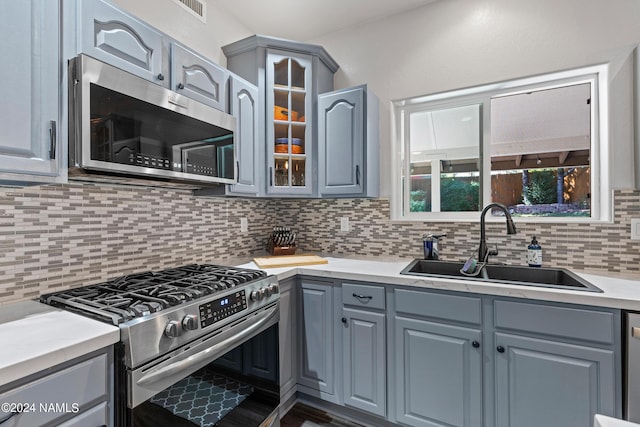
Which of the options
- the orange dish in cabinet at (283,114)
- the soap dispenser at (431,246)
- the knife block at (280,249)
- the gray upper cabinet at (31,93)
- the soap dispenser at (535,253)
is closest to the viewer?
the gray upper cabinet at (31,93)

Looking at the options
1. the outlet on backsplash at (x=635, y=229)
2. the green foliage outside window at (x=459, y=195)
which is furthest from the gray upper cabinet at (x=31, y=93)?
the outlet on backsplash at (x=635, y=229)

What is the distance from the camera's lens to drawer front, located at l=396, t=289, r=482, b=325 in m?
1.50

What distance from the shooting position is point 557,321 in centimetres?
134

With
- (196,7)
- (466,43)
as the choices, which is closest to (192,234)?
(196,7)

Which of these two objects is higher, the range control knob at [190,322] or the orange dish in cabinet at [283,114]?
the orange dish in cabinet at [283,114]

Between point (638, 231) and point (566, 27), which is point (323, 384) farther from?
point (566, 27)

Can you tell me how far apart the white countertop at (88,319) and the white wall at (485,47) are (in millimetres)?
778

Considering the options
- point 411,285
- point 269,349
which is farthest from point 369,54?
point 269,349

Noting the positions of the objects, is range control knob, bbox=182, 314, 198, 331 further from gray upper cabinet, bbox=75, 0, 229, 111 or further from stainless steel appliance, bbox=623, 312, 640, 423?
stainless steel appliance, bbox=623, 312, 640, 423

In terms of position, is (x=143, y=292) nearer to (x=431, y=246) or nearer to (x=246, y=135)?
(x=246, y=135)

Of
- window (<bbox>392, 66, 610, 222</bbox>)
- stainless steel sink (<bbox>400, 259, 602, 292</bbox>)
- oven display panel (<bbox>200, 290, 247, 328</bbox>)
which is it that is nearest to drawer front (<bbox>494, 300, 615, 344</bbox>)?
stainless steel sink (<bbox>400, 259, 602, 292</bbox>)

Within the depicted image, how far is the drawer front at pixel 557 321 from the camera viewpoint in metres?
1.27

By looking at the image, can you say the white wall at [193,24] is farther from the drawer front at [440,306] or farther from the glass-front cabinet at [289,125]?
the drawer front at [440,306]

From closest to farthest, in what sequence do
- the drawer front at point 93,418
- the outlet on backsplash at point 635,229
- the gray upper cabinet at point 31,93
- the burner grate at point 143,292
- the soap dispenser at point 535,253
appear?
the drawer front at point 93,418
the gray upper cabinet at point 31,93
the burner grate at point 143,292
the outlet on backsplash at point 635,229
the soap dispenser at point 535,253
